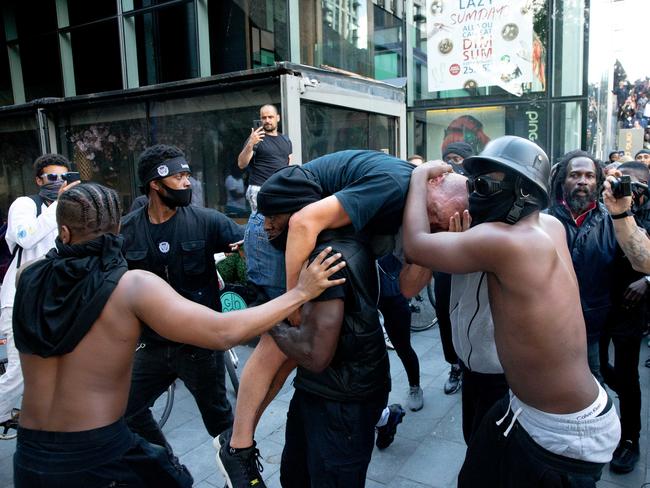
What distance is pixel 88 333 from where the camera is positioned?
199 cm

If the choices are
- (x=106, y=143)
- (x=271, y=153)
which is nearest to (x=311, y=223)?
(x=271, y=153)

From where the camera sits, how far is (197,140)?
783 centimetres

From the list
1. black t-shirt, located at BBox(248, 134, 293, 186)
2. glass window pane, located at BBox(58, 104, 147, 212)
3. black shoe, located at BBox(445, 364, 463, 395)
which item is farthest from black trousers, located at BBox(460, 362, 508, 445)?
glass window pane, located at BBox(58, 104, 147, 212)

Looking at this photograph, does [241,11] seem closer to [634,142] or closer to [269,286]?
[269,286]

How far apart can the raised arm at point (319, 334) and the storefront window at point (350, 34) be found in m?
8.32

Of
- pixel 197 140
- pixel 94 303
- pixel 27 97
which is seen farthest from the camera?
pixel 27 97

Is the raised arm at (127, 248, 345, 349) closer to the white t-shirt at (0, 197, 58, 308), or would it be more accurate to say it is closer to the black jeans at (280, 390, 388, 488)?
the black jeans at (280, 390, 388, 488)

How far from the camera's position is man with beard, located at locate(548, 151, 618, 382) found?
133 inches

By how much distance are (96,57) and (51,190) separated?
8758mm

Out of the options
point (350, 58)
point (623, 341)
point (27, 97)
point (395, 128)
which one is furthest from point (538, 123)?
point (27, 97)

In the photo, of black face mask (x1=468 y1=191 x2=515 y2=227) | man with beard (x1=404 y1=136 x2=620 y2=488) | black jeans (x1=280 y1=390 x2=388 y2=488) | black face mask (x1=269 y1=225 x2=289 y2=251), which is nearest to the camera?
man with beard (x1=404 y1=136 x2=620 y2=488)

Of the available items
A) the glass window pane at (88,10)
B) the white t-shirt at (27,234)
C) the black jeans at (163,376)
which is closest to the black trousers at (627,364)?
the black jeans at (163,376)

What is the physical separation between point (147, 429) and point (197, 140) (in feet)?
17.7

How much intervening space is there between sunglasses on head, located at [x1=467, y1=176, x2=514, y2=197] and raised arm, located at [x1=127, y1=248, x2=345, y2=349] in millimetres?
582
